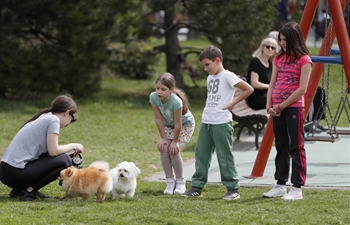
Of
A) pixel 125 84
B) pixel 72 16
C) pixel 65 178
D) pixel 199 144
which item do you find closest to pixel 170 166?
pixel 199 144

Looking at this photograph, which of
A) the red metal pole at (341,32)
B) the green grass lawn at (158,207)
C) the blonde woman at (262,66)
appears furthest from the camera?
the blonde woman at (262,66)

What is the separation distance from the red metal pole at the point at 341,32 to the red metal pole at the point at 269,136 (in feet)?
0.87

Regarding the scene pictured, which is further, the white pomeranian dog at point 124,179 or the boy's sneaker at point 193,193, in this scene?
the boy's sneaker at point 193,193

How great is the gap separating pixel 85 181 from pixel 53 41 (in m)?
9.42

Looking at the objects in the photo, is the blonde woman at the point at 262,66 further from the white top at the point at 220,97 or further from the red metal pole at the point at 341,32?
the white top at the point at 220,97

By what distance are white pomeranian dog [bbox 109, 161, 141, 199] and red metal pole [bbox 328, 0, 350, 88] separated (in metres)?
2.50

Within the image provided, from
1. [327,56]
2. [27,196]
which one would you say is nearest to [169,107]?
[27,196]

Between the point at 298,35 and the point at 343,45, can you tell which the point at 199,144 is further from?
the point at 343,45

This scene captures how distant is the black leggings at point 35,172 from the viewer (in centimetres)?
656

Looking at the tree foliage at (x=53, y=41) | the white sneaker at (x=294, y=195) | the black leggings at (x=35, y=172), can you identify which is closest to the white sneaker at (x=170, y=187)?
the black leggings at (x=35, y=172)

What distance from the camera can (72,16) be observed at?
1475cm

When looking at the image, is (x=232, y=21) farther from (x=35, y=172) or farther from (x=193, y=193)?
(x=35, y=172)

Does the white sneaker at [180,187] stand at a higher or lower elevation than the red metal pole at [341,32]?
lower

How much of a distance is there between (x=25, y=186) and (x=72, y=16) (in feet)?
28.1
